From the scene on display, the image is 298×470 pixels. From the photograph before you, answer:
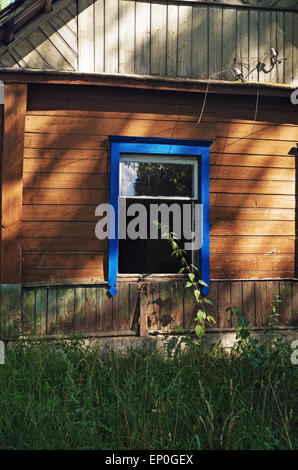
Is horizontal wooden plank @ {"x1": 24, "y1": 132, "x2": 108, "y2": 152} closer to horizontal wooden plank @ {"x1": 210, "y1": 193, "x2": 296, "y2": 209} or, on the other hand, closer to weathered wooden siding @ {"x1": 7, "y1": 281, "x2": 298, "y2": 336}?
horizontal wooden plank @ {"x1": 210, "y1": 193, "x2": 296, "y2": 209}

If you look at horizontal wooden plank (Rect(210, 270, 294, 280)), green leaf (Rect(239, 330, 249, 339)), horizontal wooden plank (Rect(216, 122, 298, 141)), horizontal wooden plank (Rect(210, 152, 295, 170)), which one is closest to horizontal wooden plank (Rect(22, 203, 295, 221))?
horizontal wooden plank (Rect(210, 152, 295, 170))

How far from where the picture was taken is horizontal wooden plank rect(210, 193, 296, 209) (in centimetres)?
514

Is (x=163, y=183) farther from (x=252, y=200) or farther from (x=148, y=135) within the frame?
(x=252, y=200)

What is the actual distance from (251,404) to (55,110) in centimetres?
415

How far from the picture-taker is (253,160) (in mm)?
5246

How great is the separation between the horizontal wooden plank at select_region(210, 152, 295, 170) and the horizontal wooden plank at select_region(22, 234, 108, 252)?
1.97 metres

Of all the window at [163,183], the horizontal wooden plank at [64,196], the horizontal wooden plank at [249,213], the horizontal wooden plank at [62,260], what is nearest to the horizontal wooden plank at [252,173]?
the window at [163,183]

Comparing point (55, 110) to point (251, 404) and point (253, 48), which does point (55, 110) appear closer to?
point (253, 48)

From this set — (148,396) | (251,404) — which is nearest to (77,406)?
(148,396)

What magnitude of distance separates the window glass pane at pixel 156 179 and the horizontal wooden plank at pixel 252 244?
80 cm

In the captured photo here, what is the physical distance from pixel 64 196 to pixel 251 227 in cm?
264

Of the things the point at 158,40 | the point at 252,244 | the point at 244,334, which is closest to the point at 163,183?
the point at 252,244

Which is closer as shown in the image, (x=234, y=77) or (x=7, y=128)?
(x=7, y=128)

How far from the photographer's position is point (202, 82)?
5.02 meters
